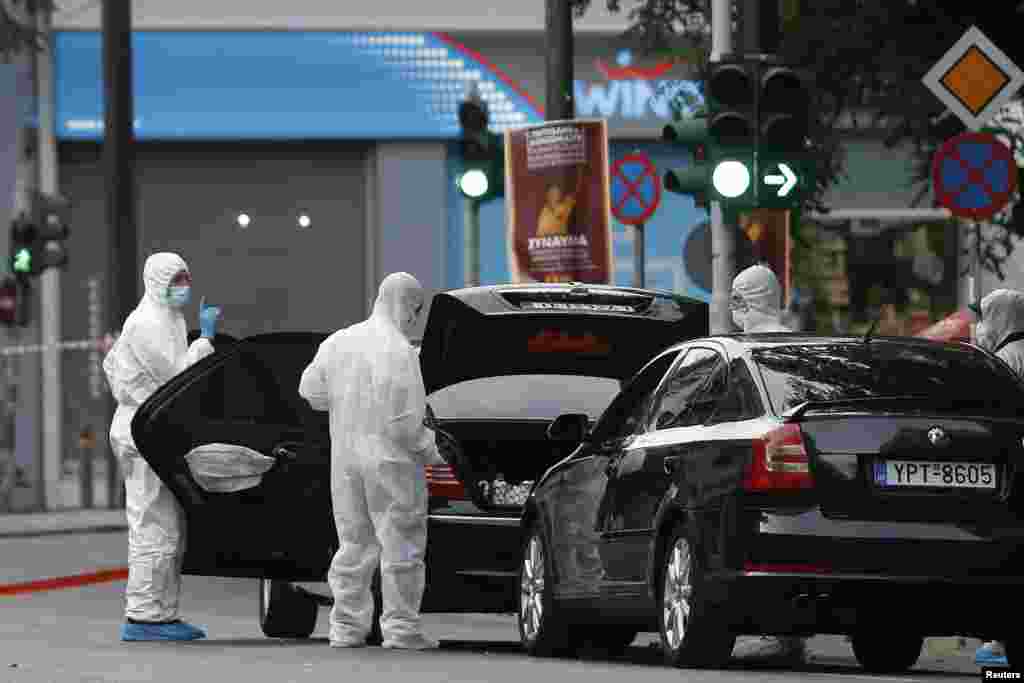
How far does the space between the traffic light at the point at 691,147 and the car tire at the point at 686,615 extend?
6244 millimetres

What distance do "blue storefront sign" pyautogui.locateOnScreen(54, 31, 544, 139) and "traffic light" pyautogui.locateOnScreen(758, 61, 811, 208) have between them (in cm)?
2098

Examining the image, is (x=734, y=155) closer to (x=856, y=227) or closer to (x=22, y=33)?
(x=22, y=33)

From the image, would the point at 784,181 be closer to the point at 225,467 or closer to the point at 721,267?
the point at 721,267

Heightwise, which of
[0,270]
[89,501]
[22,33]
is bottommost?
[89,501]

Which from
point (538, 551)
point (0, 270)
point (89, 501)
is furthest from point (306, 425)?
point (0, 270)

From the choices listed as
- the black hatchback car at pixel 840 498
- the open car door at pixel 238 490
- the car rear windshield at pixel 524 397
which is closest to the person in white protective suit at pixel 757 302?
the car rear windshield at pixel 524 397

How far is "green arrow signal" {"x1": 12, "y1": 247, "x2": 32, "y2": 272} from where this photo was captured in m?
34.6

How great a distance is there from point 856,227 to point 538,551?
26.0m

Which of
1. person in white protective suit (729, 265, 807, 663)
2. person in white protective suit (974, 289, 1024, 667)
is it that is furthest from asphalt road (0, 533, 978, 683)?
person in white protective suit (729, 265, 807, 663)

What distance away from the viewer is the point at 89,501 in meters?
35.8

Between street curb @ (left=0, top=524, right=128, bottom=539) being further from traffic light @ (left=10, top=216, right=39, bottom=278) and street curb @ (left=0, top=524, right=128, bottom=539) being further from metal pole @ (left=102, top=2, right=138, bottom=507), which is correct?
traffic light @ (left=10, top=216, right=39, bottom=278)

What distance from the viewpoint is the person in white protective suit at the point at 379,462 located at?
14.9 meters

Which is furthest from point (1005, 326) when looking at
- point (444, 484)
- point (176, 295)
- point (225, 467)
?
point (176, 295)

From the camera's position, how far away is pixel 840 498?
40.8ft
